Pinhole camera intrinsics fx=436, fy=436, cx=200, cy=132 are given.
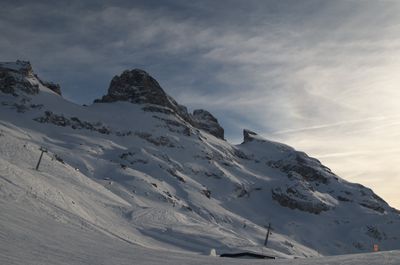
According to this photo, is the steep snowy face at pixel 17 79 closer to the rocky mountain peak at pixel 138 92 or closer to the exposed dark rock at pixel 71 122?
the exposed dark rock at pixel 71 122

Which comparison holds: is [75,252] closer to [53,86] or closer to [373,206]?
[373,206]

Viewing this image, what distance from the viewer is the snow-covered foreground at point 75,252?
9.73m

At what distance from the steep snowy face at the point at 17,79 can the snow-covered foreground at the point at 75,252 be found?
135753mm

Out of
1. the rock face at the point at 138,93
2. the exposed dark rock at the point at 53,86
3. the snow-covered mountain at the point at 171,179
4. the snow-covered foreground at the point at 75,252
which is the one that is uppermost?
the rock face at the point at 138,93

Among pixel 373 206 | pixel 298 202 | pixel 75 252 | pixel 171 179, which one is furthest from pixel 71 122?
pixel 75 252

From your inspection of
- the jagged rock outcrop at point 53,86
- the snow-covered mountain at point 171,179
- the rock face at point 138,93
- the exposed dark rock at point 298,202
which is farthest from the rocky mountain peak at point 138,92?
the exposed dark rock at point 298,202

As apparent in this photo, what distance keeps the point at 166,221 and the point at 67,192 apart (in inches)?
662

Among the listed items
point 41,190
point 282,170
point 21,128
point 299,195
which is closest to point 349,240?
point 299,195

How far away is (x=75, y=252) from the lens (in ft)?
36.9

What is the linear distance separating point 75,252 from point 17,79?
477 feet

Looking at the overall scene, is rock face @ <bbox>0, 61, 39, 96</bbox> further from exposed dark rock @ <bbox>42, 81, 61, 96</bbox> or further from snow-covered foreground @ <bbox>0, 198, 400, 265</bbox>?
snow-covered foreground @ <bbox>0, 198, 400, 265</bbox>

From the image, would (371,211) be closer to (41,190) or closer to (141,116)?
(141,116)

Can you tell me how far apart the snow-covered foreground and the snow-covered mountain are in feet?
87.1

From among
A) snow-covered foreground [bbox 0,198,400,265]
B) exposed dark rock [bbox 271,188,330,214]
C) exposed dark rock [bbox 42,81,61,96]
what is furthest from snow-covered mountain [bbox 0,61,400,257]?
snow-covered foreground [bbox 0,198,400,265]
